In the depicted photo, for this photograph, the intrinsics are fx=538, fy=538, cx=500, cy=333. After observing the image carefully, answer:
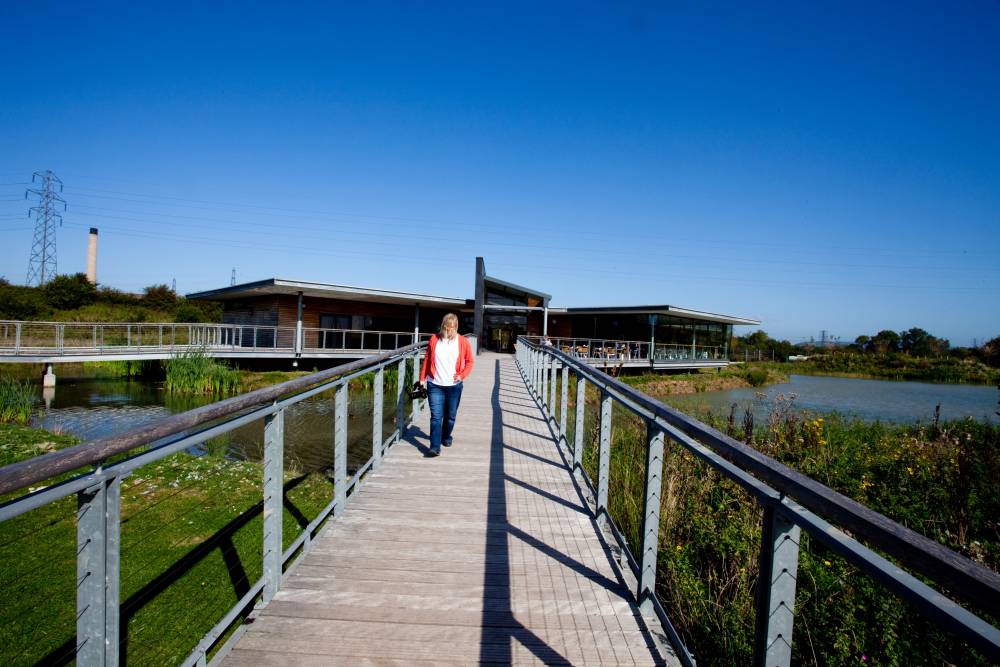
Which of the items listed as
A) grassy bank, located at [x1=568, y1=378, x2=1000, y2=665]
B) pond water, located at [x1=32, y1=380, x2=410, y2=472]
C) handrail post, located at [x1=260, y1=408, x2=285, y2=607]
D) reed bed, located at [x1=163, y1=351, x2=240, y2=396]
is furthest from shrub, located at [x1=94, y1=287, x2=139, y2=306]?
handrail post, located at [x1=260, y1=408, x2=285, y2=607]

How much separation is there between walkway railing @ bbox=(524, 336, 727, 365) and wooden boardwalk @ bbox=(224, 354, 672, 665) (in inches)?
743

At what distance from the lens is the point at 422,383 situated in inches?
253

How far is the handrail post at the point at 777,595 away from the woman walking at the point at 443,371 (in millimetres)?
4186

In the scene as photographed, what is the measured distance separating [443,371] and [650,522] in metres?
3.29

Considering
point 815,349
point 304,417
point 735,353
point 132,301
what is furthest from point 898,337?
point 132,301

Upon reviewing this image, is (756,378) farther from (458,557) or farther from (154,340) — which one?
Answer: (458,557)

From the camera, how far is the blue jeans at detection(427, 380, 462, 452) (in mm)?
5590

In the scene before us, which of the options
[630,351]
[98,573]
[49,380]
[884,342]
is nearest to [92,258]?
[49,380]

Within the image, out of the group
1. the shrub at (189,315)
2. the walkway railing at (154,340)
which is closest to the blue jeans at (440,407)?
the walkway railing at (154,340)

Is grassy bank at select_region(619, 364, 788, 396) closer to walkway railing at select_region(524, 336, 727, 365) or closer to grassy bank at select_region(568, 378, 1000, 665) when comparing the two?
walkway railing at select_region(524, 336, 727, 365)

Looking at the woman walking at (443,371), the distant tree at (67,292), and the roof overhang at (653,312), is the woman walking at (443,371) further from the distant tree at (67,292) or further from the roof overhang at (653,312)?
the distant tree at (67,292)

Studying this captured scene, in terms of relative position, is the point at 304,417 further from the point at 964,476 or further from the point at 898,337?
the point at 898,337

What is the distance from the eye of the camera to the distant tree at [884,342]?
5157 cm

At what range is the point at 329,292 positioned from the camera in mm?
22453
